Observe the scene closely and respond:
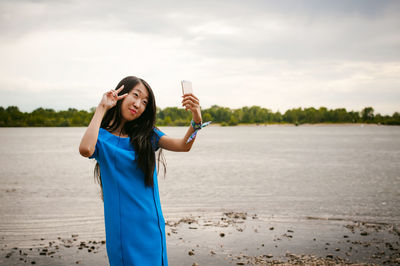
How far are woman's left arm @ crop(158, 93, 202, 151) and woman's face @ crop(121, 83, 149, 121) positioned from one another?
1.15 feet

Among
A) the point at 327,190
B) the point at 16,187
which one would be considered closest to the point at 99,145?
the point at 327,190

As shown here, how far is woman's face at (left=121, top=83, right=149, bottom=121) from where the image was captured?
289 cm

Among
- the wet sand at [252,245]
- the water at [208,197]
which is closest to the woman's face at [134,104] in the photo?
the wet sand at [252,245]

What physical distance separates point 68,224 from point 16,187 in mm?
9079

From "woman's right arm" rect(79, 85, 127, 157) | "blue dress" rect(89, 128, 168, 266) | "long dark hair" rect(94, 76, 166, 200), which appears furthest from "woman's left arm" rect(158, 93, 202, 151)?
"woman's right arm" rect(79, 85, 127, 157)

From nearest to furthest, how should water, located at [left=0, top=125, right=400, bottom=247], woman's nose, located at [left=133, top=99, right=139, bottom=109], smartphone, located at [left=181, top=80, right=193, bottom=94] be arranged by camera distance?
1. smartphone, located at [left=181, top=80, right=193, bottom=94]
2. woman's nose, located at [left=133, top=99, right=139, bottom=109]
3. water, located at [left=0, top=125, right=400, bottom=247]

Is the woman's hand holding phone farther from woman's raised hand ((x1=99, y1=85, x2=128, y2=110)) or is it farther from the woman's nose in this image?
woman's raised hand ((x1=99, y1=85, x2=128, y2=110))

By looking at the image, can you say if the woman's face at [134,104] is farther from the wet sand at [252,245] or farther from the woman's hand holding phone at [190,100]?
the wet sand at [252,245]

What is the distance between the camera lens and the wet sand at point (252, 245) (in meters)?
7.21

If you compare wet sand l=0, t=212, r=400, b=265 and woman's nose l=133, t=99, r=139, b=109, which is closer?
woman's nose l=133, t=99, r=139, b=109

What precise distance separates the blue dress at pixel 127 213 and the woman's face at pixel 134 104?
0.30 metres

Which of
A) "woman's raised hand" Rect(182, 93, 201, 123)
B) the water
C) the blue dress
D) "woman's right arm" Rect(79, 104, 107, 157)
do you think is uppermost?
"woman's raised hand" Rect(182, 93, 201, 123)

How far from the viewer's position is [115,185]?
2629 mm

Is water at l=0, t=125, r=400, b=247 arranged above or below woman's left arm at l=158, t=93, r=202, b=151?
below
